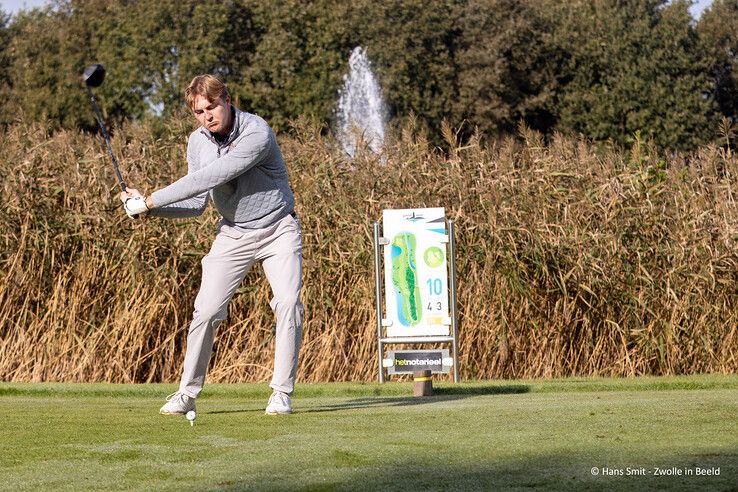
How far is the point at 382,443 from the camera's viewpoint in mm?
5336

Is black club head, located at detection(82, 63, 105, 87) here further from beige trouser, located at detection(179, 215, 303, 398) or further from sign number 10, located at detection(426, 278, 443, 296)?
sign number 10, located at detection(426, 278, 443, 296)

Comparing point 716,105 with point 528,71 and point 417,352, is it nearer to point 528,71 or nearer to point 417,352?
point 528,71

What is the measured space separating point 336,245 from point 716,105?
108ft

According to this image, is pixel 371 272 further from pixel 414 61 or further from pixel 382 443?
pixel 414 61

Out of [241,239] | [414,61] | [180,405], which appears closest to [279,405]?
[180,405]

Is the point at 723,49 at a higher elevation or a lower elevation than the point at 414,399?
higher

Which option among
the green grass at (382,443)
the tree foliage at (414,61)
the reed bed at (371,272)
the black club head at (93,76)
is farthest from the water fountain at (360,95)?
the green grass at (382,443)

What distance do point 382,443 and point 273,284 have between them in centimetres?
184

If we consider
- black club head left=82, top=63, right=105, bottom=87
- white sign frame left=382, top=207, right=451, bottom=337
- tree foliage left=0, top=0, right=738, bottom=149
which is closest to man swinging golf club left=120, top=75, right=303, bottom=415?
black club head left=82, top=63, right=105, bottom=87

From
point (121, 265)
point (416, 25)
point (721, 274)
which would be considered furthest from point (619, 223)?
point (416, 25)

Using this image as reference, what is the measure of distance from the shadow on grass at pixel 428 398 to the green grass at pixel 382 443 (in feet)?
0.08

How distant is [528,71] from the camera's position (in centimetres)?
4203

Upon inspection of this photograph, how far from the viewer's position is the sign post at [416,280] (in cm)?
992

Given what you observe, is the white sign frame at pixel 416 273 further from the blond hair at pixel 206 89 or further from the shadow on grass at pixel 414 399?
the blond hair at pixel 206 89
